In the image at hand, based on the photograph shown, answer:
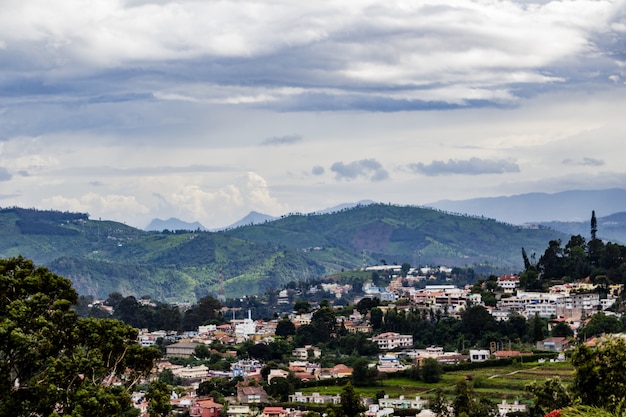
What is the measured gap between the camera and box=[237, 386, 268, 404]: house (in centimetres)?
6675

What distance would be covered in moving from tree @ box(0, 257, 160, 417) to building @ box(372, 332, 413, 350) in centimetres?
6273

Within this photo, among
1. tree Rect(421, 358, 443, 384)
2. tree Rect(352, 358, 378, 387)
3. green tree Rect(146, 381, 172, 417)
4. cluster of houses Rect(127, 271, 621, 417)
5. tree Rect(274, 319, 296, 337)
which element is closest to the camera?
green tree Rect(146, 381, 172, 417)

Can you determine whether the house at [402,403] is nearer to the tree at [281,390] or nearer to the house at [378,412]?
the house at [378,412]

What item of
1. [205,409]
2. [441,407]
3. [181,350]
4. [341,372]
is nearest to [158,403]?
[441,407]

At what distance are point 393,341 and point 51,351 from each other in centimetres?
6586

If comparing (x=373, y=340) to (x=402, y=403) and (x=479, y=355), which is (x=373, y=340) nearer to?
(x=479, y=355)

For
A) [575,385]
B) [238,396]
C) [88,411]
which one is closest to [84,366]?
[88,411]

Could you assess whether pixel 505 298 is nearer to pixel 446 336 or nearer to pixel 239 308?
pixel 446 336

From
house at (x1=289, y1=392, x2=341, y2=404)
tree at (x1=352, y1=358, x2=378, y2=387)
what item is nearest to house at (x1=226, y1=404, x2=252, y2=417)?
house at (x1=289, y1=392, x2=341, y2=404)

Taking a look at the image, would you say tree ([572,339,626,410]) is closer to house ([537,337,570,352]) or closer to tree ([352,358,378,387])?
tree ([352,358,378,387])

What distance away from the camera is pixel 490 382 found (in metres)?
65.1

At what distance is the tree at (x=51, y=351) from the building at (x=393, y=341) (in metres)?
62.7

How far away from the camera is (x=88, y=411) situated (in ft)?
80.2

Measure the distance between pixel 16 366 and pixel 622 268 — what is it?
250ft
